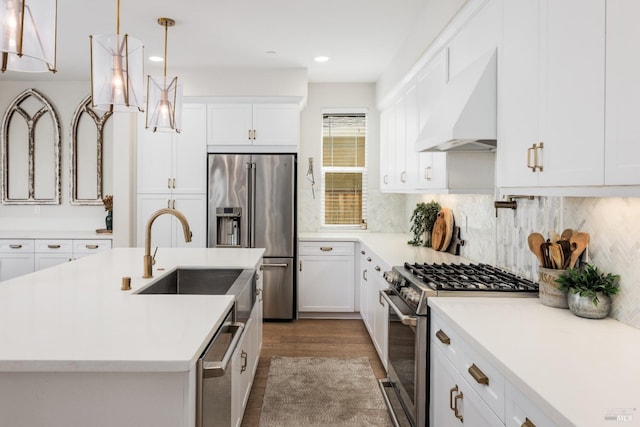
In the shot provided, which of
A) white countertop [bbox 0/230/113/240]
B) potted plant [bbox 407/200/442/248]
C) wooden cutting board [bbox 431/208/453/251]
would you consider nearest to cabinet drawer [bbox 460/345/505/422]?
wooden cutting board [bbox 431/208/453/251]

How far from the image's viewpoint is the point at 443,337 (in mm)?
1922

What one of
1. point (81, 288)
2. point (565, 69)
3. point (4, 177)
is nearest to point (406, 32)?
point (565, 69)

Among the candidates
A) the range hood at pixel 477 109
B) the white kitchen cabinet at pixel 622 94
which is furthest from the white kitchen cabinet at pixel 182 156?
the white kitchen cabinet at pixel 622 94

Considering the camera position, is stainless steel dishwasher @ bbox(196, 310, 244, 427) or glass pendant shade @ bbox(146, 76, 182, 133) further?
glass pendant shade @ bbox(146, 76, 182, 133)

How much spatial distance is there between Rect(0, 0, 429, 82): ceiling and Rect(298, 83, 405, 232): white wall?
49cm

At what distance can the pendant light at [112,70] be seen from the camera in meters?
2.41

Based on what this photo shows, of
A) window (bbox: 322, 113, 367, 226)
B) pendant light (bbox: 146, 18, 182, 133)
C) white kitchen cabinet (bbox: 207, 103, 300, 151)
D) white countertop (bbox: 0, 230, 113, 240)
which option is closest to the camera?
pendant light (bbox: 146, 18, 182, 133)

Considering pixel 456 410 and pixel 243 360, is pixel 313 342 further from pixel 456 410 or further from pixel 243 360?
pixel 456 410

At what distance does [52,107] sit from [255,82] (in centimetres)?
253

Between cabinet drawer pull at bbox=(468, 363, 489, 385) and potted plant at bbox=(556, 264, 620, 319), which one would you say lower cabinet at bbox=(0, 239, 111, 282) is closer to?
cabinet drawer pull at bbox=(468, 363, 489, 385)

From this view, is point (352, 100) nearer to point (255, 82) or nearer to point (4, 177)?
point (255, 82)

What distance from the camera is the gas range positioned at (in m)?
2.13

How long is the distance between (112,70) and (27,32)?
81 cm

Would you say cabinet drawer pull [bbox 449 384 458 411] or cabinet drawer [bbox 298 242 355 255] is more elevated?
cabinet drawer [bbox 298 242 355 255]
